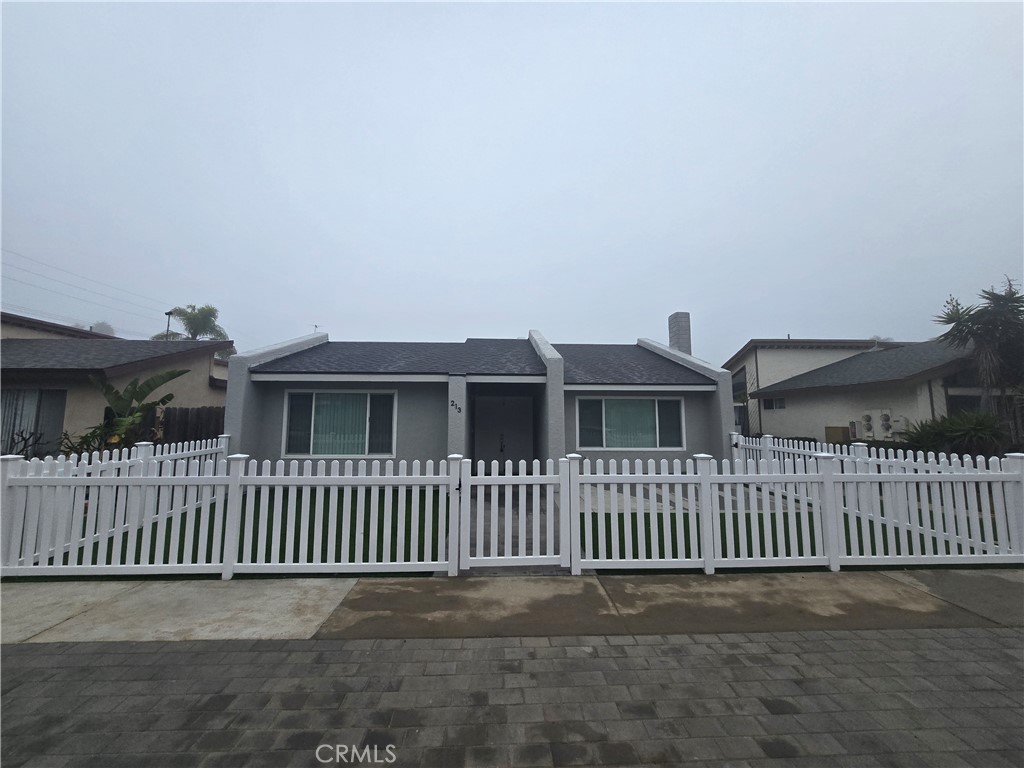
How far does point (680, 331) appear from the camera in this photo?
53.1 ft

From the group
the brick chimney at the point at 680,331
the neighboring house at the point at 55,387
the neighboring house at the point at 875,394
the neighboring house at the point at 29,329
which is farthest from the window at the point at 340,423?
the neighboring house at the point at 875,394

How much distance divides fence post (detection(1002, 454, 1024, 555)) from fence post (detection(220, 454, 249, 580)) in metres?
8.95

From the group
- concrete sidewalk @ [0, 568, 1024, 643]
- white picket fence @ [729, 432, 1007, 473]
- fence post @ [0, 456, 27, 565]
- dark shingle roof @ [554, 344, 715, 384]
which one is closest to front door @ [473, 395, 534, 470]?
dark shingle roof @ [554, 344, 715, 384]

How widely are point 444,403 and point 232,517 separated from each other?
20.8 feet

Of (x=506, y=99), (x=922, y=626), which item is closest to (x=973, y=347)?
(x=922, y=626)

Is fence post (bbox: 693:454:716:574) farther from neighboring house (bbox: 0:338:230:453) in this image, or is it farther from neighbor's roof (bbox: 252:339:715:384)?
neighboring house (bbox: 0:338:230:453)

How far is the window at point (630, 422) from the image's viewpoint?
1165 cm

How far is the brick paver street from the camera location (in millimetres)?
2182

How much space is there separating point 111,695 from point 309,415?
27.8ft

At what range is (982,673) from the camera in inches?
114

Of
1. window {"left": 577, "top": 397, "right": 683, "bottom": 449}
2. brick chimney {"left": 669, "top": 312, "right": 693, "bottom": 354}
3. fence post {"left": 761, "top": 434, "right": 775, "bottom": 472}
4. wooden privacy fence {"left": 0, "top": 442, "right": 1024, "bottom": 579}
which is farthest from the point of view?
brick chimney {"left": 669, "top": 312, "right": 693, "bottom": 354}

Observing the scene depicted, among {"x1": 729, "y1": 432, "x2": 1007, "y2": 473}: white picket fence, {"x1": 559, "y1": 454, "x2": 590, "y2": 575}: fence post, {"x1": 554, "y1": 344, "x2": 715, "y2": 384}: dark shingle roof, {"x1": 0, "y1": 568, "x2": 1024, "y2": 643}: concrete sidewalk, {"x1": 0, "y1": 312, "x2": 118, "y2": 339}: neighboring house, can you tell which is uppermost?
{"x1": 0, "y1": 312, "x2": 118, "y2": 339}: neighboring house

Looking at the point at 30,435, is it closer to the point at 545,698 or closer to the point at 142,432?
the point at 142,432

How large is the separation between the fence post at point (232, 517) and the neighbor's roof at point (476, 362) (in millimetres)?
5602
